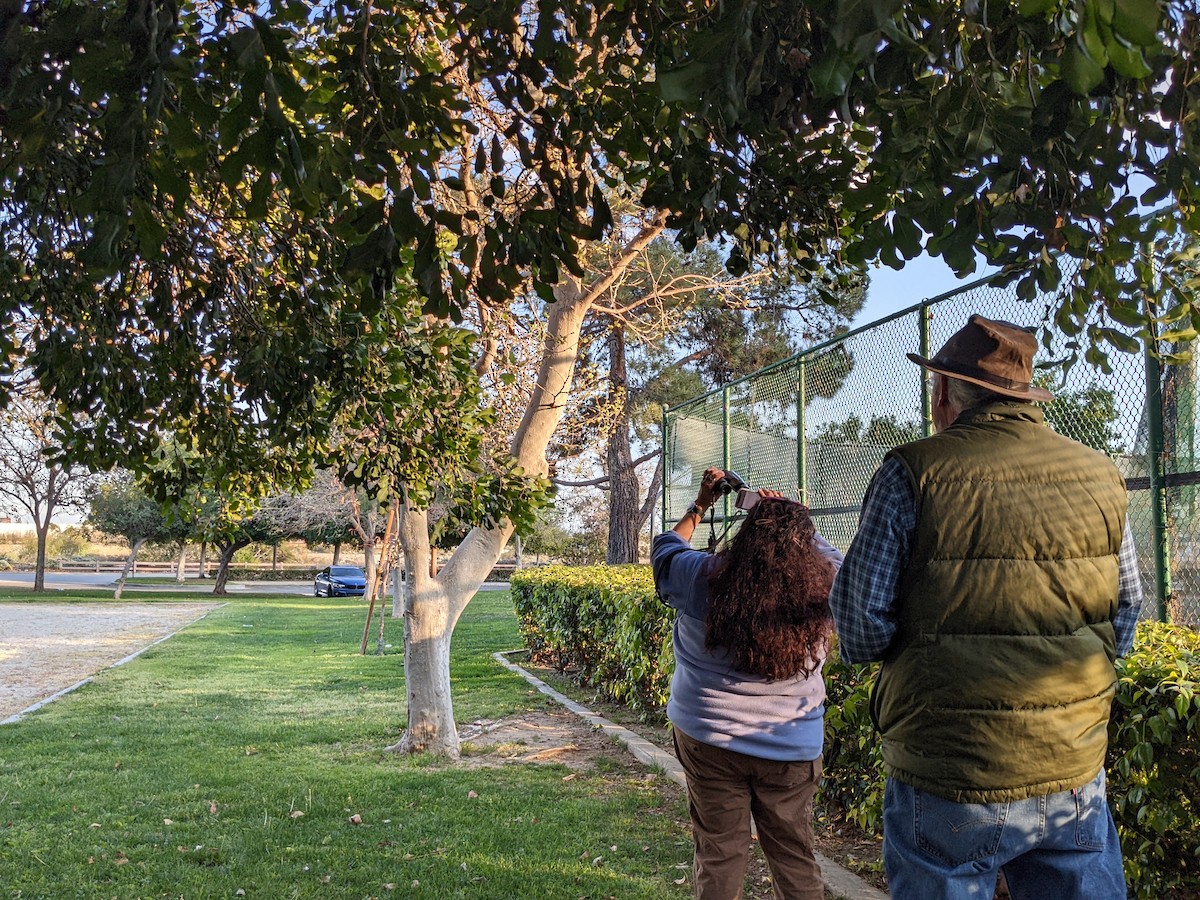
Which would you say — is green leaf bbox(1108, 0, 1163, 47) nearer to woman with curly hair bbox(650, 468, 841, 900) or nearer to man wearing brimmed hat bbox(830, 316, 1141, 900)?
man wearing brimmed hat bbox(830, 316, 1141, 900)

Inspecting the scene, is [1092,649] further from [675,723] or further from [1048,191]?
[675,723]

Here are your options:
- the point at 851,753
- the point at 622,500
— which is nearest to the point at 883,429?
the point at 851,753

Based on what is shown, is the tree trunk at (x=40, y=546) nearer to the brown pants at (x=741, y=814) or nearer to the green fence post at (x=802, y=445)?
the green fence post at (x=802, y=445)

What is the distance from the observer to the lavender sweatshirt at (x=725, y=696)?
3424mm

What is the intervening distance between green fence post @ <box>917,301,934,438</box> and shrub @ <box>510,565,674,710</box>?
2.83 m

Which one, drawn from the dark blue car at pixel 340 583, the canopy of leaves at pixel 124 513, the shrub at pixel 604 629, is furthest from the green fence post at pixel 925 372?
the canopy of leaves at pixel 124 513

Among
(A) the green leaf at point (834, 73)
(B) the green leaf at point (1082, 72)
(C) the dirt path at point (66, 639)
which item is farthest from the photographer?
(C) the dirt path at point (66, 639)

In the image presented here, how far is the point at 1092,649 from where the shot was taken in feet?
7.25

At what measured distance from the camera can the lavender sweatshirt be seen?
3424 millimetres

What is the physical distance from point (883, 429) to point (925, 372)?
2.28 ft

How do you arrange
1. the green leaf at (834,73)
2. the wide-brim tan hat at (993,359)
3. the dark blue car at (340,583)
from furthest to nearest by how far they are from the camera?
1. the dark blue car at (340,583)
2. the wide-brim tan hat at (993,359)
3. the green leaf at (834,73)

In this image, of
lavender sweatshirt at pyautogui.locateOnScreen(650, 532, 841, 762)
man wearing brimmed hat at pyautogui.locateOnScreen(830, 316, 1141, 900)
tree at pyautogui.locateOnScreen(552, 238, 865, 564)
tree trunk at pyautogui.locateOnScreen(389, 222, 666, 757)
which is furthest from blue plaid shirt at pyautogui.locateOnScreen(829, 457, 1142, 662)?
tree at pyautogui.locateOnScreen(552, 238, 865, 564)

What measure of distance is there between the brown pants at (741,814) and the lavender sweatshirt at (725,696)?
0.20 ft

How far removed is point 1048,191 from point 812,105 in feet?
1.96
